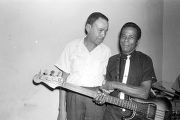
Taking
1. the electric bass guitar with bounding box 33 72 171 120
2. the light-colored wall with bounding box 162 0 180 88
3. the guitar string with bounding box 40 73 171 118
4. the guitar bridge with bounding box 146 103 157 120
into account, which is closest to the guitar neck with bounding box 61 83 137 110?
the electric bass guitar with bounding box 33 72 171 120

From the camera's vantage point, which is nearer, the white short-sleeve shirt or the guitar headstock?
the guitar headstock

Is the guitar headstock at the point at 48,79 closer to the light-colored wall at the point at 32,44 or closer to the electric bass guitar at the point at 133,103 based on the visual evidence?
the electric bass guitar at the point at 133,103

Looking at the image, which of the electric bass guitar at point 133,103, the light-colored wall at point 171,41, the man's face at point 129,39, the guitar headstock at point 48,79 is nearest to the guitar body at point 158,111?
the electric bass guitar at point 133,103

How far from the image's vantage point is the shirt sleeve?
9.20 ft

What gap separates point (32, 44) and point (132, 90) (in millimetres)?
1217

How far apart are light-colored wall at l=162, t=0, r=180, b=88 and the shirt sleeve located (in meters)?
2.69

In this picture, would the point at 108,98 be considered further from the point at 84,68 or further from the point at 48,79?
the point at 48,79

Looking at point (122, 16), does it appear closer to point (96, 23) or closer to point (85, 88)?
point (96, 23)

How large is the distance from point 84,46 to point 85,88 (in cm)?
50

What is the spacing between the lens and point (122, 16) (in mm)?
3713

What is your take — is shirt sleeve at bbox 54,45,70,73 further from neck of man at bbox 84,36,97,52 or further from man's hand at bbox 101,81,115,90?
man's hand at bbox 101,81,115,90

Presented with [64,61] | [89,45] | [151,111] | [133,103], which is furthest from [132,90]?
[64,61]

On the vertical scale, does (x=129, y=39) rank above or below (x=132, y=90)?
above

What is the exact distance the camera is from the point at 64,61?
2.82 meters
